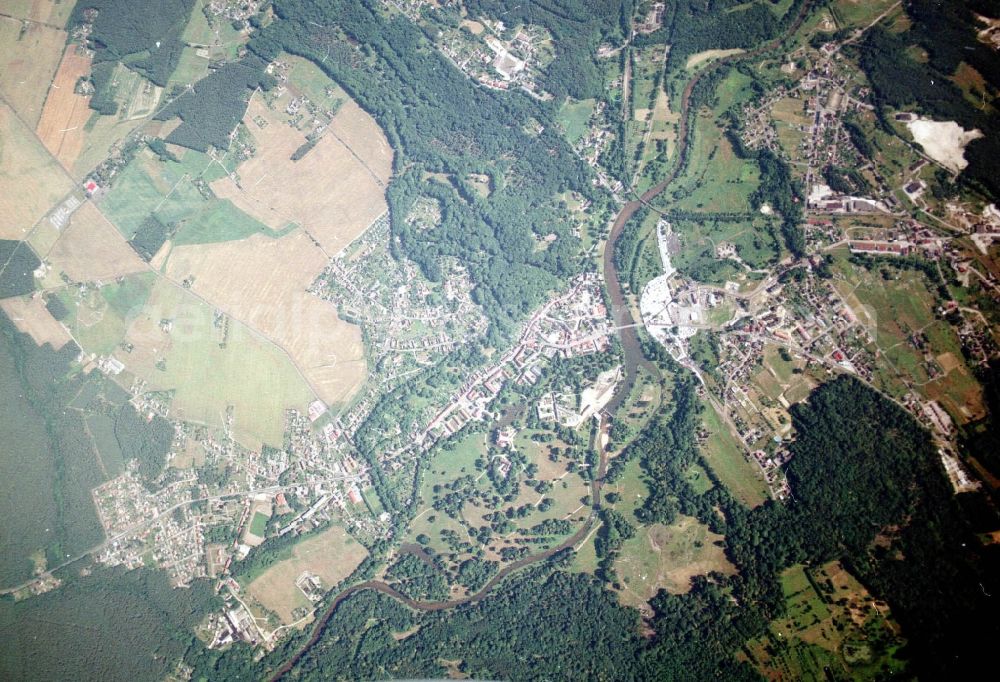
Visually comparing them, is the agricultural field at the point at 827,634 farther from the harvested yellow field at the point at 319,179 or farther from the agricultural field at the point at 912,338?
the harvested yellow field at the point at 319,179

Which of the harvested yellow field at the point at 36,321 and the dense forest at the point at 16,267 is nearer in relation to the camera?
the harvested yellow field at the point at 36,321

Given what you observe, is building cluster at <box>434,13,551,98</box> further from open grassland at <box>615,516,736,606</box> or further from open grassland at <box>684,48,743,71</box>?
open grassland at <box>615,516,736,606</box>

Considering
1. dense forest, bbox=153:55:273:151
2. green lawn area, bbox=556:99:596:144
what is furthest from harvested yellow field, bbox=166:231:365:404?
green lawn area, bbox=556:99:596:144

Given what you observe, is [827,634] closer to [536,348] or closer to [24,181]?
[536,348]

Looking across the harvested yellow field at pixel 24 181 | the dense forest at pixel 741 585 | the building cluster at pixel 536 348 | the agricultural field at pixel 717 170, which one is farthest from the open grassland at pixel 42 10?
the dense forest at pixel 741 585

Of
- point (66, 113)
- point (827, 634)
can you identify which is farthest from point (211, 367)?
point (827, 634)
